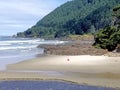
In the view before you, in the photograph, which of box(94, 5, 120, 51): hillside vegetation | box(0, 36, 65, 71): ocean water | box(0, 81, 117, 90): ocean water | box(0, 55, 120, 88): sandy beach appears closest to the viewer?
box(0, 81, 117, 90): ocean water

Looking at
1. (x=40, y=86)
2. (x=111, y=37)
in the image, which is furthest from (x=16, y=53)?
(x=40, y=86)

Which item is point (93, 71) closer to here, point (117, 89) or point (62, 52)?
point (117, 89)

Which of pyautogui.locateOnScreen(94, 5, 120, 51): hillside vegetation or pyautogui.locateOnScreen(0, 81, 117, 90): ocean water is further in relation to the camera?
pyautogui.locateOnScreen(94, 5, 120, 51): hillside vegetation

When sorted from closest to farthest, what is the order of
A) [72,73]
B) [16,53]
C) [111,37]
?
1. [72,73]
2. [111,37]
3. [16,53]

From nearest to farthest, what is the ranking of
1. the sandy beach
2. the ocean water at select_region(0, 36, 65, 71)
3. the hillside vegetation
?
the sandy beach < the ocean water at select_region(0, 36, 65, 71) < the hillside vegetation

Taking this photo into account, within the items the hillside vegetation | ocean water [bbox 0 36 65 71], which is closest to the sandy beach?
ocean water [bbox 0 36 65 71]

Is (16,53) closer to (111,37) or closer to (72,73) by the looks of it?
(111,37)

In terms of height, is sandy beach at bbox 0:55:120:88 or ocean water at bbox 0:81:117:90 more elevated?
ocean water at bbox 0:81:117:90

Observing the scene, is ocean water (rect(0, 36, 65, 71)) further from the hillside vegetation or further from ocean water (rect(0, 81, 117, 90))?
the hillside vegetation

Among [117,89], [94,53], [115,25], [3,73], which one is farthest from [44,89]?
[115,25]

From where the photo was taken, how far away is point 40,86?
2333 centimetres

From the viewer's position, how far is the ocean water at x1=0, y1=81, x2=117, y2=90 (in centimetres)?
2236

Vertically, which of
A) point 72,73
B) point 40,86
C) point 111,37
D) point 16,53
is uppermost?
point 111,37

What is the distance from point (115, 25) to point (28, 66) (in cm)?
2936
